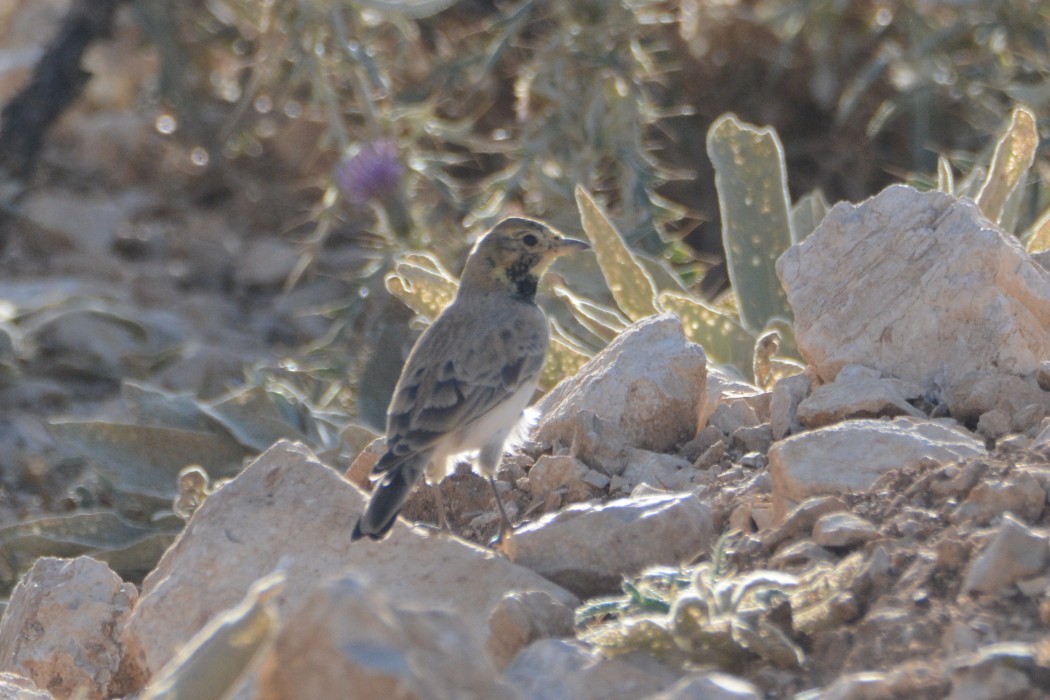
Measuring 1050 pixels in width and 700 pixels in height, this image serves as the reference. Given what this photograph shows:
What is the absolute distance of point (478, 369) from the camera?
4.25 meters

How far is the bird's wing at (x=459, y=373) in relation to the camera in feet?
13.0

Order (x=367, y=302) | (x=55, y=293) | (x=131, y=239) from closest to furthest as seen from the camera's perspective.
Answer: (x=367, y=302)
(x=55, y=293)
(x=131, y=239)

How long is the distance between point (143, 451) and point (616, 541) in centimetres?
285

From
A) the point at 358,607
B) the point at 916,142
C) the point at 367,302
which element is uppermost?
the point at 358,607

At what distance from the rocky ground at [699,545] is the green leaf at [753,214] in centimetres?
100

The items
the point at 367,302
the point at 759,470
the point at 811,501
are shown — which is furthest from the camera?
the point at 367,302

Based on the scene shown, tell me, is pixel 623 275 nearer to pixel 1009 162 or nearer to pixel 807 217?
pixel 807 217

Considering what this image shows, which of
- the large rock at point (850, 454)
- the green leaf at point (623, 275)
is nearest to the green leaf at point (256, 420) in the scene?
the green leaf at point (623, 275)

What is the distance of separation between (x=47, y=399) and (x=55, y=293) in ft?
2.87

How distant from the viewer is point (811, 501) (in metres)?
3.19

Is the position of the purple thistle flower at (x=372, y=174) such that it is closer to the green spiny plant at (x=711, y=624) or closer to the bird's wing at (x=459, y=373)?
the bird's wing at (x=459, y=373)

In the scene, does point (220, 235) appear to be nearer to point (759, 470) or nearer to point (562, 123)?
point (562, 123)

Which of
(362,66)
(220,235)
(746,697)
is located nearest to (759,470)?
(746,697)

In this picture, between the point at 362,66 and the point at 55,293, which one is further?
the point at 55,293
